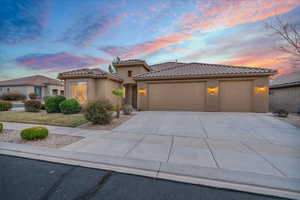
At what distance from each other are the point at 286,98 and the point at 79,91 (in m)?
21.4

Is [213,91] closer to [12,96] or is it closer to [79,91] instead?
[79,91]

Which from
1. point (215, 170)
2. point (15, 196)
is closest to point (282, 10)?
point (215, 170)

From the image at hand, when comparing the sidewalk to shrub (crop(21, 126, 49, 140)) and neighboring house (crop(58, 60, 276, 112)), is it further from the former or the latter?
neighboring house (crop(58, 60, 276, 112))

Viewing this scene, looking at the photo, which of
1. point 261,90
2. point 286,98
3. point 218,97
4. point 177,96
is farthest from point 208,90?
point 286,98

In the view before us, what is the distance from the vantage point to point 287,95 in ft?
39.8

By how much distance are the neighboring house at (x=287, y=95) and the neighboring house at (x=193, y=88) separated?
15.7ft

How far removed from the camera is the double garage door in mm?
10016

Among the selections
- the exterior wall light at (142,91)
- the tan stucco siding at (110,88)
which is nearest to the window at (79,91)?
the tan stucco siding at (110,88)

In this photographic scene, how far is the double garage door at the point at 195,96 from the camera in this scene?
10.0 m

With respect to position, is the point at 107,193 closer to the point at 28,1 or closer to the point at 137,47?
the point at 28,1

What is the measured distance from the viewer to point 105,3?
769 centimetres

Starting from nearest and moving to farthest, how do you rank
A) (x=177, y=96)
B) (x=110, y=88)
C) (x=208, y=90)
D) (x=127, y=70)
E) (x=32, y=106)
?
(x=208, y=90)
(x=32, y=106)
(x=177, y=96)
(x=110, y=88)
(x=127, y=70)

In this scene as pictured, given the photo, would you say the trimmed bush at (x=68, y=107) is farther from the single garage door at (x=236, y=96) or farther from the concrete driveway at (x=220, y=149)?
the single garage door at (x=236, y=96)

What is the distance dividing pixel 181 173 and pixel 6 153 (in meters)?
5.14
